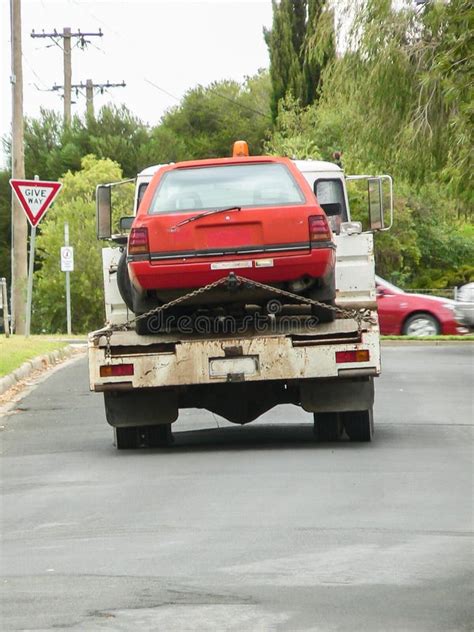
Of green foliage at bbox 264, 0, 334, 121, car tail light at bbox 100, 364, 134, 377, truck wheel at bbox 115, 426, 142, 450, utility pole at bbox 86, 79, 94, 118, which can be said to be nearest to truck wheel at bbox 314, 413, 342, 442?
truck wheel at bbox 115, 426, 142, 450

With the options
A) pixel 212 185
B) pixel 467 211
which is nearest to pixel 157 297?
pixel 212 185

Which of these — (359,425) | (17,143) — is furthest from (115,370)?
(17,143)

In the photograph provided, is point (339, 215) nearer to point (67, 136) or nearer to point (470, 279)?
point (470, 279)

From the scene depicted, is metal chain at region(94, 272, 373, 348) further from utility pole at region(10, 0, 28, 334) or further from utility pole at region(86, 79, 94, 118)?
utility pole at region(86, 79, 94, 118)

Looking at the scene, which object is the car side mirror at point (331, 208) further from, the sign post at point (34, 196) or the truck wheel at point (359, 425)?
the sign post at point (34, 196)

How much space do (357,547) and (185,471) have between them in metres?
3.67

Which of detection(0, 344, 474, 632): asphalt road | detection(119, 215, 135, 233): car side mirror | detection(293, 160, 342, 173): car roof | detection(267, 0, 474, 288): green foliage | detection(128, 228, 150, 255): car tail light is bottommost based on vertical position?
detection(0, 344, 474, 632): asphalt road

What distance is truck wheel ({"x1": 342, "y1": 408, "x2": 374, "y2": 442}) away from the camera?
13.5 m

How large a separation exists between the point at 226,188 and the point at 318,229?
0.96 metres

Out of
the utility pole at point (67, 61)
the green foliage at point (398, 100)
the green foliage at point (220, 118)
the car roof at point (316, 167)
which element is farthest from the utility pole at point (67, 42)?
the car roof at point (316, 167)

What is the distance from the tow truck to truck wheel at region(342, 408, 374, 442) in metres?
0.01

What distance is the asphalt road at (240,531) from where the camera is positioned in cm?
672

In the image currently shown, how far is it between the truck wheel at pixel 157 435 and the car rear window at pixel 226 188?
1.99 m

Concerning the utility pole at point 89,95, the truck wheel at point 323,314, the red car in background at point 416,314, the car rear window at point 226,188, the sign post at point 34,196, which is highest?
the utility pole at point 89,95
